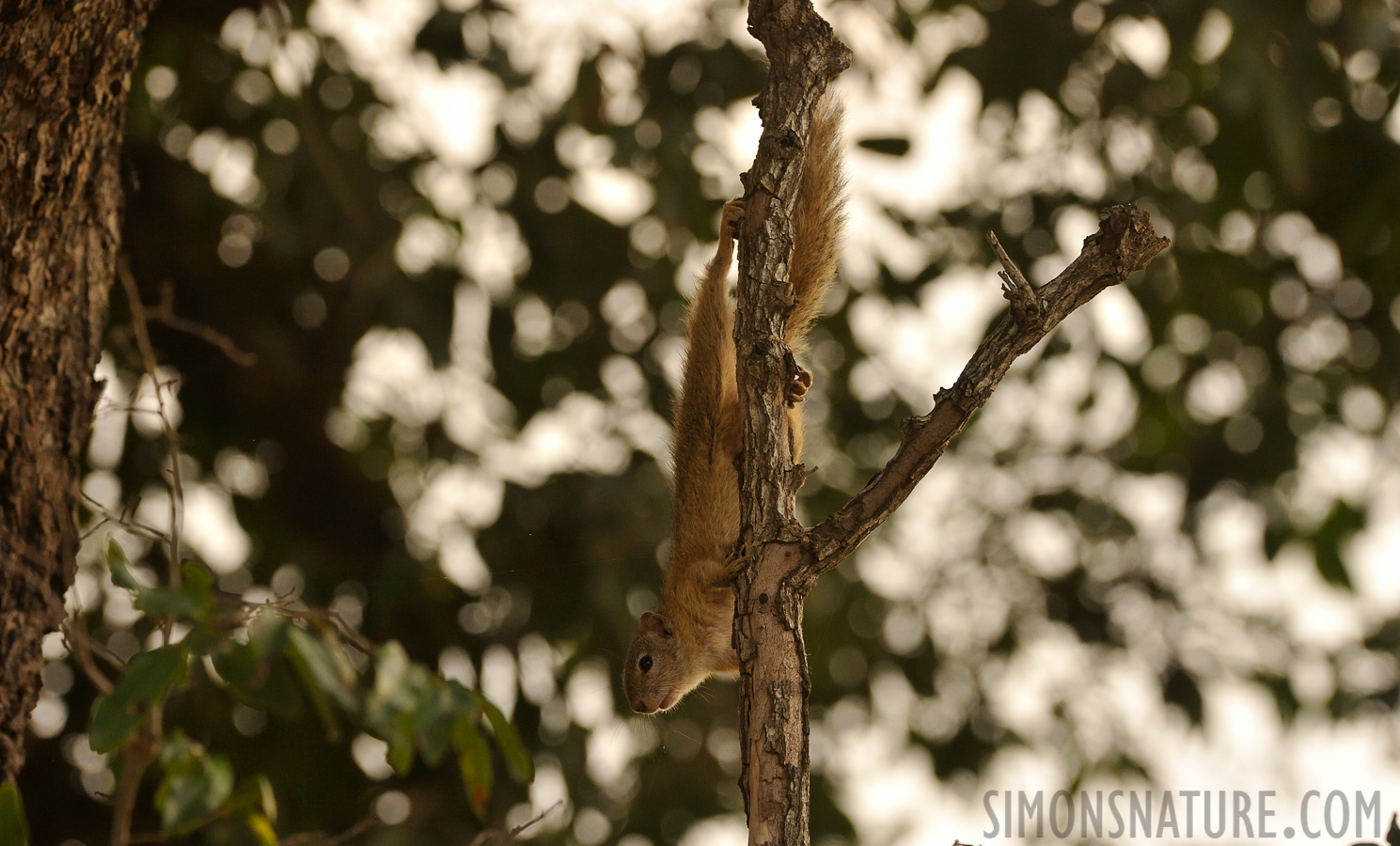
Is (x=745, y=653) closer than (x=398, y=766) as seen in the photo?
No

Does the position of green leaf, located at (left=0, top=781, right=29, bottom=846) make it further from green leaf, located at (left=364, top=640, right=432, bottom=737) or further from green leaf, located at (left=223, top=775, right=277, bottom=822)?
green leaf, located at (left=364, top=640, right=432, bottom=737)

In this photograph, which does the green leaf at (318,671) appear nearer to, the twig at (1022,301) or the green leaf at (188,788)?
the green leaf at (188,788)

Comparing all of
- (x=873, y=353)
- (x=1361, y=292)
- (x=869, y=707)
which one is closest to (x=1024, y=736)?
(x=869, y=707)

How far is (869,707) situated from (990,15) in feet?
7.00

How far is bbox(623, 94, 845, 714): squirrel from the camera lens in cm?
227

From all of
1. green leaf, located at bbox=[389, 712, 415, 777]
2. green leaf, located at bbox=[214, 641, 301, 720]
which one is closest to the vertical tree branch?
green leaf, located at bbox=[389, 712, 415, 777]

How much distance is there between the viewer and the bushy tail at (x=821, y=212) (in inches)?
85.7

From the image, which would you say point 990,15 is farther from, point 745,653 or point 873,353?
point 745,653

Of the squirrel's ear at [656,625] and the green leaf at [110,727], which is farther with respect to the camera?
the squirrel's ear at [656,625]

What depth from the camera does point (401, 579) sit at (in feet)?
11.2

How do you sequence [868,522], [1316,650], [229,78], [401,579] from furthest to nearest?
1. [1316,650]
2. [229,78]
3. [401,579]
4. [868,522]

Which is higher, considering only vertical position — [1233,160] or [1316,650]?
[1233,160]

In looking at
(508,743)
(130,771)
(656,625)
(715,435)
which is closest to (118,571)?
(130,771)

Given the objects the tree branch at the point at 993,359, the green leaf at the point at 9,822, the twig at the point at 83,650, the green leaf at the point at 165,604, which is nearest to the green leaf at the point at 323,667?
→ the green leaf at the point at 165,604
